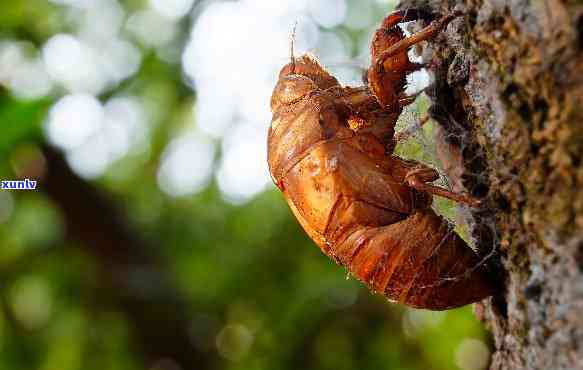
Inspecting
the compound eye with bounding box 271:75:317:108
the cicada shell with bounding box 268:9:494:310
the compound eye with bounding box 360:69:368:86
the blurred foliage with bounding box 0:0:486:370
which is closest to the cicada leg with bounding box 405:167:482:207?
the cicada shell with bounding box 268:9:494:310

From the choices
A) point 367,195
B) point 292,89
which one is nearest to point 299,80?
point 292,89

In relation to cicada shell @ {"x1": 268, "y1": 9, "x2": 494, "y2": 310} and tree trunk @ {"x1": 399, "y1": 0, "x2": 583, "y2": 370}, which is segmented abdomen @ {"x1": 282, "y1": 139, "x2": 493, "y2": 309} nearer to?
cicada shell @ {"x1": 268, "y1": 9, "x2": 494, "y2": 310}

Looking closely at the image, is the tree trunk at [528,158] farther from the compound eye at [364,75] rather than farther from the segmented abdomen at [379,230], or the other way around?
the compound eye at [364,75]

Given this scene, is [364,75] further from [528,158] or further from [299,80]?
[528,158]

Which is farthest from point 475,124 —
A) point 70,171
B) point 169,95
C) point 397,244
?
point 169,95

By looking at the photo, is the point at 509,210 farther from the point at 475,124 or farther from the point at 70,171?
the point at 70,171

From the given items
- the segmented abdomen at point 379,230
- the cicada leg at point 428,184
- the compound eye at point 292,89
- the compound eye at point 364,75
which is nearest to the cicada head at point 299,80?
the compound eye at point 292,89
